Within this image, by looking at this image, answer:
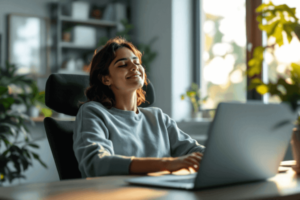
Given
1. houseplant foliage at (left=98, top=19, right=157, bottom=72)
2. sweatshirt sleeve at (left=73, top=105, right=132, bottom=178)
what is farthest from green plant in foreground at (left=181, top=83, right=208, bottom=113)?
sweatshirt sleeve at (left=73, top=105, right=132, bottom=178)

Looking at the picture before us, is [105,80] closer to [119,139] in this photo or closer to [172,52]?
[119,139]

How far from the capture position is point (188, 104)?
3.62m

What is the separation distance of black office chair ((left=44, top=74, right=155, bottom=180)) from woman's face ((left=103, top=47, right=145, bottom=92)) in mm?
117

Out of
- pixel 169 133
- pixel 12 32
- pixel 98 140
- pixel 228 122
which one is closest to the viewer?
pixel 228 122

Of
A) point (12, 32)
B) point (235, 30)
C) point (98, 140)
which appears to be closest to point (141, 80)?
point (98, 140)

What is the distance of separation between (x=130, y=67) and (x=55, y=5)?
8.26 ft

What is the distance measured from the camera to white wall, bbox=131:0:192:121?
3498 mm

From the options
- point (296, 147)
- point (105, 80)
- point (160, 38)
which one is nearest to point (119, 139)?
point (105, 80)

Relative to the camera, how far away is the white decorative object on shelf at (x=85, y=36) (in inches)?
146

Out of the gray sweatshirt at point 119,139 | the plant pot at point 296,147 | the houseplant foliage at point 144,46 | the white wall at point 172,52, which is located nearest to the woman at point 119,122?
the gray sweatshirt at point 119,139

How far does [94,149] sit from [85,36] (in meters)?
2.85

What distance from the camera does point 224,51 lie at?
10.7ft

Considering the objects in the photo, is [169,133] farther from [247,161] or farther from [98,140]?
[247,161]

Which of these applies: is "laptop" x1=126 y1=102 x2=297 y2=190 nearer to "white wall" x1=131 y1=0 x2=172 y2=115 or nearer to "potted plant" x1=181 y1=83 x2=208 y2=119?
"potted plant" x1=181 y1=83 x2=208 y2=119
